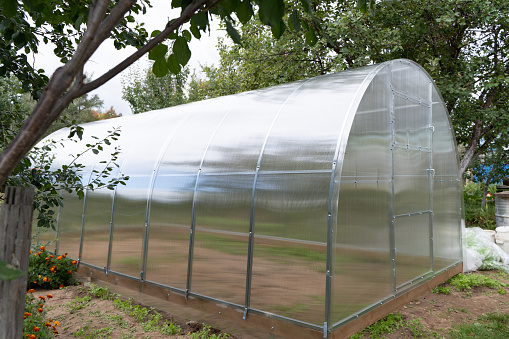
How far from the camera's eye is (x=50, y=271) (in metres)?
7.86

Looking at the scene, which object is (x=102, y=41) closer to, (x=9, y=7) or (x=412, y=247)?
(x=9, y=7)

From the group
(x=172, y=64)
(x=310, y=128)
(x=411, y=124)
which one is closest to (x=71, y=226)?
(x=310, y=128)

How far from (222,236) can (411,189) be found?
133 inches

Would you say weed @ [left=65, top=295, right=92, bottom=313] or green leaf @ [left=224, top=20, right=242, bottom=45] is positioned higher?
green leaf @ [left=224, top=20, right=242, bottom=45]

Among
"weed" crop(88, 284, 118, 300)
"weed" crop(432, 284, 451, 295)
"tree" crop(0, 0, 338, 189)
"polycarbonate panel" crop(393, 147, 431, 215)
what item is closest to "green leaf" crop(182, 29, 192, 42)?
"tree" crop(0, 0, 338, 189)

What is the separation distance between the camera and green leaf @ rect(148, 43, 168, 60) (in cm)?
159

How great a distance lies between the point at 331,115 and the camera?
5.27 metres

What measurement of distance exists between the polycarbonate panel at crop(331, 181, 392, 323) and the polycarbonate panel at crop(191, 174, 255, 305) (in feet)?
4.32

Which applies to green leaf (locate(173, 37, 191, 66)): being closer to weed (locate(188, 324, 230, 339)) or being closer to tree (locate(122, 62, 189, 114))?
weed (locate(188, 324, 230, 339))

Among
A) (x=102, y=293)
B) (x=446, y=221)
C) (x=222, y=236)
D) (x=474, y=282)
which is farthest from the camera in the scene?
(x=446, y=221)

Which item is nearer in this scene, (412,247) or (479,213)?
(412,247)

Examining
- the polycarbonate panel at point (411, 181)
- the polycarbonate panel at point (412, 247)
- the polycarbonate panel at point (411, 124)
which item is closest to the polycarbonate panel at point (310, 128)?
the polycarbonate panel at point (411, 124)

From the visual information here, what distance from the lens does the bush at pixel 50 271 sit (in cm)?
762

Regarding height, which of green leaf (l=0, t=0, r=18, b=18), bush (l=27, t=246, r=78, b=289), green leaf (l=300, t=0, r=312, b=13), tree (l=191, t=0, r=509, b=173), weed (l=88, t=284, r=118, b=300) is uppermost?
tree (l=191, t=0, r=509, b=173)
